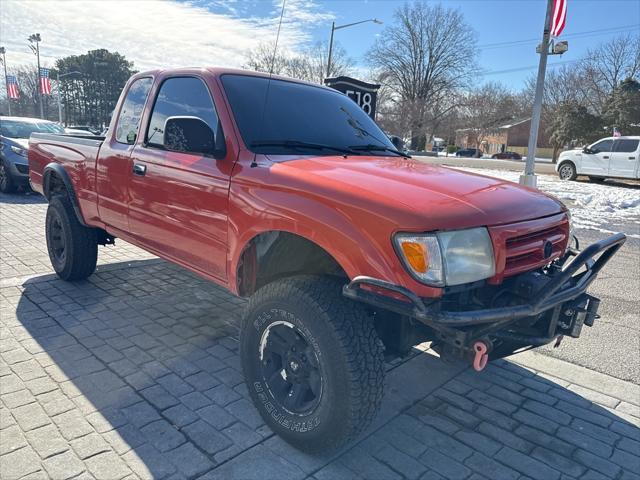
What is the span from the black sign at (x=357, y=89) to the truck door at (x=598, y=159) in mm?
13353

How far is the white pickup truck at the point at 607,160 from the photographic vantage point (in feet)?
56.1

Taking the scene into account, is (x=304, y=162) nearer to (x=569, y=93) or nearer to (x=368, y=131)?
(x=368, y=131)

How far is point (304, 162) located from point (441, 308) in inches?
46.0

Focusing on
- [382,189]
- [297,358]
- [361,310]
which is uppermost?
[382,189]

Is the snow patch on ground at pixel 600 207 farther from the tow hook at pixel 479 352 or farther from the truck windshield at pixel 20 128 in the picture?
the truck windshield at pixel 20 128

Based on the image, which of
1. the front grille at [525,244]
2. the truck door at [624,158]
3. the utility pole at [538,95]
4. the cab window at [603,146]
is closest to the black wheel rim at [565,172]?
the cab window at [603,146]

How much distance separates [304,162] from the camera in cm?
274

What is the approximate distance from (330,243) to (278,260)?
622mm

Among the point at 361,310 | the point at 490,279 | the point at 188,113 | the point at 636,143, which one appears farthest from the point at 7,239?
the point at 636,143

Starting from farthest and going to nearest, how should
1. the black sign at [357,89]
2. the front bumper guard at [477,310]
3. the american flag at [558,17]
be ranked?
the american flag at [558,17] < the black sign at [357,89] < the front bumper guard at [477,310]

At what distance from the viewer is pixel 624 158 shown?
1722 centimetres

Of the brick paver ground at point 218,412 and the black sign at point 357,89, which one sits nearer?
the brick paver ground at point 218,412

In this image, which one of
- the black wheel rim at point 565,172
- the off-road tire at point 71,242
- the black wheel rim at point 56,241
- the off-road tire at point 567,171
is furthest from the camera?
the black wheel rim at point 565,172

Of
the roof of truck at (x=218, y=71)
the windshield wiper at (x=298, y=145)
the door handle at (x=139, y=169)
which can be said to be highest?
the roof of truck at (x=218, y=71)
